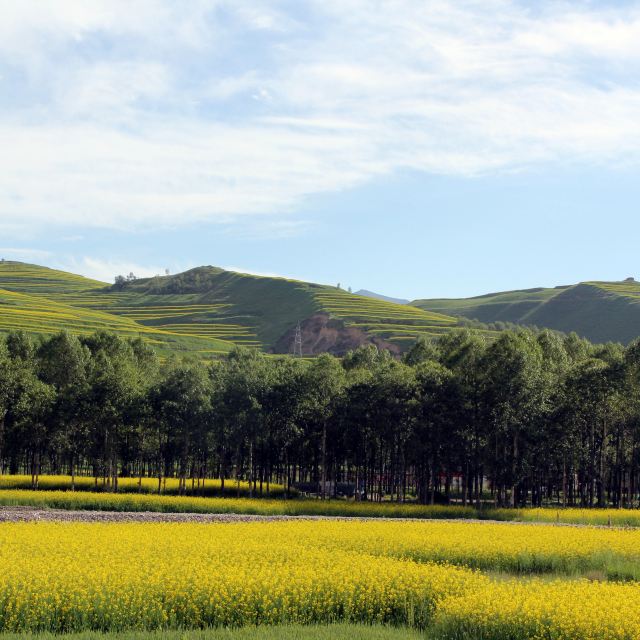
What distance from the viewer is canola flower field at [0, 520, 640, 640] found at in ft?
68.3

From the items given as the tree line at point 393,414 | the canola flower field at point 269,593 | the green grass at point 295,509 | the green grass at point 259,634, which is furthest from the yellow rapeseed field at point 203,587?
the tree line at point 393,414

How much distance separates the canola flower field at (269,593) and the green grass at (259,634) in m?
0.95

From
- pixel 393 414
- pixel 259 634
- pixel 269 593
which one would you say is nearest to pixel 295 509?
pixel 393 414

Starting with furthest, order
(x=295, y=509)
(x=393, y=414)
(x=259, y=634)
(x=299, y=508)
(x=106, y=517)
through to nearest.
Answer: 1. (x=393, y=414)
2. (x=299, y=508)
3. (x=295, y=509)
4. (x=106, y=517)
5. (x=259, y=634)

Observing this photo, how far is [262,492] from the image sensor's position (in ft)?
268

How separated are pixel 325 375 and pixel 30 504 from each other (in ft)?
101

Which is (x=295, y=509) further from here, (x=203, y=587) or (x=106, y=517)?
(x=203, y=587)

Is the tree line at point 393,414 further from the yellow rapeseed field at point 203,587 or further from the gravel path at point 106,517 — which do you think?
the yellow rapeseed field at point 203,587

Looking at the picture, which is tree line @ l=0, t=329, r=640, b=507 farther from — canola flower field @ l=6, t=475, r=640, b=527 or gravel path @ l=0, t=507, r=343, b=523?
gravel path @ l=0, t=507, r=343, b=523

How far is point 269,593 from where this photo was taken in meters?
23.3

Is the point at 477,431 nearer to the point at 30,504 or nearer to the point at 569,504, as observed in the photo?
the point at 569,504

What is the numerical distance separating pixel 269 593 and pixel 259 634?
3.13 meters

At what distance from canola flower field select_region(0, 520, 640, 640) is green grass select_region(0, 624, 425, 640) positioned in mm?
945

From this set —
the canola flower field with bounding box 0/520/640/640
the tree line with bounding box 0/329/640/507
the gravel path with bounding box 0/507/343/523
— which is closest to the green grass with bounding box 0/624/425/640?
the canola flower field with bounding box 0/520/640/640
